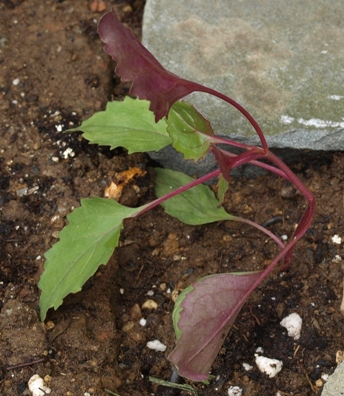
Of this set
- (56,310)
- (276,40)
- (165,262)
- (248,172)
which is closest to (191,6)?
(276,40)

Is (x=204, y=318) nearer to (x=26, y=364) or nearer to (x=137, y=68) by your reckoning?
(x=26, y=364)

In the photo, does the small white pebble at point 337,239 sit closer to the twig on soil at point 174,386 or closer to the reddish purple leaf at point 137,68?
the twig on soil at point 174,386

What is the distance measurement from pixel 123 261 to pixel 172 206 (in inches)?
9.7

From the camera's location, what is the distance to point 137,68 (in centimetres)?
151

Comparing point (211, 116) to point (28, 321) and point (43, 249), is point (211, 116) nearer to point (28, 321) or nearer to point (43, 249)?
point (43, 249)

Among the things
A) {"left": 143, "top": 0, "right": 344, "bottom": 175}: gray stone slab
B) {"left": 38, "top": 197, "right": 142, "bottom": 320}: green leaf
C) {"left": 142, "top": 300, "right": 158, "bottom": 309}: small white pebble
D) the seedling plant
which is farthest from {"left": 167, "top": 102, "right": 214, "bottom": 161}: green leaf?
{"left": 142, "top": 300, "right": 158, "bottom": 309}: small white pebble

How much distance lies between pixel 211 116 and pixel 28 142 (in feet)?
2.19

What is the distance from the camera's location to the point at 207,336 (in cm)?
168

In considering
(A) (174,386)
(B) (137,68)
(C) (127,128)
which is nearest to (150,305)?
(A) (174,386)

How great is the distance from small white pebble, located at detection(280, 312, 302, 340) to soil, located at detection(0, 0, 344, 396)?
0.02m

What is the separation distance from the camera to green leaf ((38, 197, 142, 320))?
184 cm

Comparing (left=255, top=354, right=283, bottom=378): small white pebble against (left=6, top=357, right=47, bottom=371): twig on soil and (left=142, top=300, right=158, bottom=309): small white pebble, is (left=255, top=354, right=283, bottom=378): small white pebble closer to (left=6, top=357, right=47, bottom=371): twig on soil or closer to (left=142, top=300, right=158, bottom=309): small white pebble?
(left=142, top=300, right=158, bottom=309): small white pebble

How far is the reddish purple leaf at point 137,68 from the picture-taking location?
149 centimetres

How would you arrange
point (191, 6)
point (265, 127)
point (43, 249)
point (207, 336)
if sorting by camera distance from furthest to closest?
point (191, 6) → point (265, 127) → point (43, 249) → point (207, 336)
